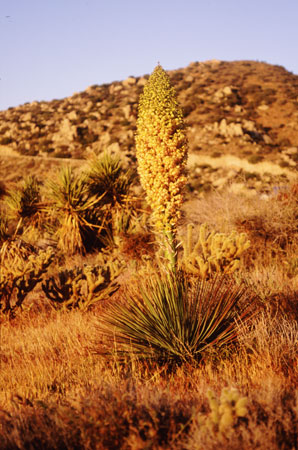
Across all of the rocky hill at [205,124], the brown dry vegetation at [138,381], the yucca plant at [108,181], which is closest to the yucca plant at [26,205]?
the brown dry vegetation at [138,381]

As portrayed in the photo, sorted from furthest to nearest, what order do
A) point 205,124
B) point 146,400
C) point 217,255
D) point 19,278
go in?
point 205,124 < point 19,278 < point 217,255 < point 146,400

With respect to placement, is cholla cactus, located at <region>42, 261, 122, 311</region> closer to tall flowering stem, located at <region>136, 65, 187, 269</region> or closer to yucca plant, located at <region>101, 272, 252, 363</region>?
yucca plant, located at <region>101, 272, 252, 363</region>

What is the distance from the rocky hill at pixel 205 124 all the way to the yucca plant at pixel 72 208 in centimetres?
1598

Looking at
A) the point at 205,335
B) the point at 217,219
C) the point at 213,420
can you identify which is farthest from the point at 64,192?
the point at 213,420

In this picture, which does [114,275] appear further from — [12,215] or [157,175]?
[12,215]

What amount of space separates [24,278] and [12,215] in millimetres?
3347

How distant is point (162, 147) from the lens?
3227 mm

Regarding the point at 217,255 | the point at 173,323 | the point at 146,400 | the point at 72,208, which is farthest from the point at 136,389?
the point at 72,208

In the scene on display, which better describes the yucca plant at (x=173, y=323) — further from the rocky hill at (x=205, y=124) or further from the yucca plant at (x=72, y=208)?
the rocky hill at (x=205, y=124)

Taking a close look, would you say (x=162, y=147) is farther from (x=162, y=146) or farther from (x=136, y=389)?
(x=136, y=389)

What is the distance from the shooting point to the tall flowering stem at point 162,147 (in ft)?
10.6

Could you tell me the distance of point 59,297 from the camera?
602 centimetres

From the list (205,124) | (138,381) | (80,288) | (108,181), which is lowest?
(80,288)

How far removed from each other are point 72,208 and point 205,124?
94.2ft
